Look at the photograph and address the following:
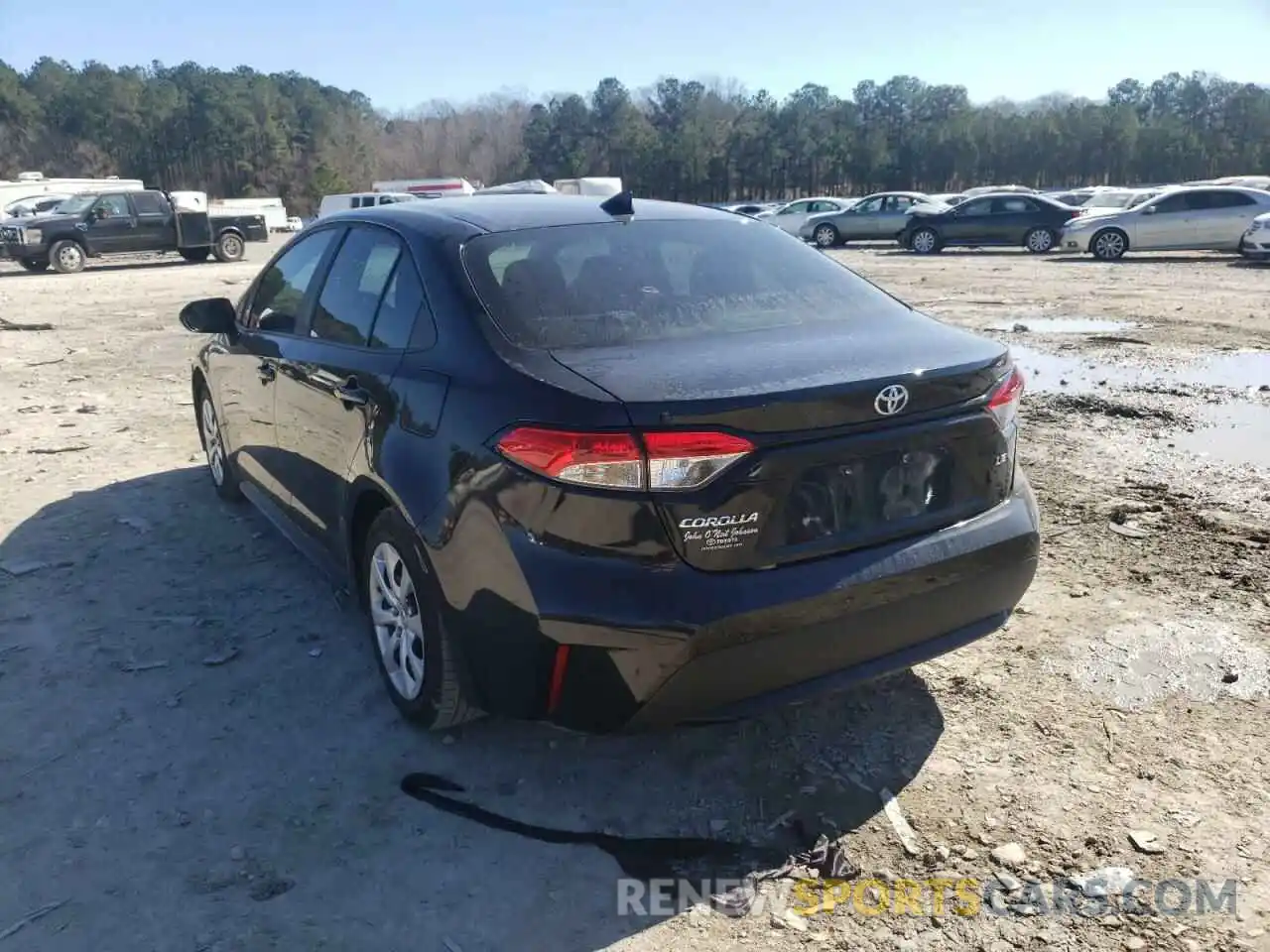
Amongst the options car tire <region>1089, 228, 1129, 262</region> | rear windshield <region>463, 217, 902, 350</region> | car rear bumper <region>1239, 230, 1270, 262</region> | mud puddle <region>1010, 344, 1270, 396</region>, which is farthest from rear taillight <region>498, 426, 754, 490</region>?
car tire <region>1089, 228, 1129, 262</region>

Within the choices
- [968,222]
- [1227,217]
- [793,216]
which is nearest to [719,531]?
[1227,217]

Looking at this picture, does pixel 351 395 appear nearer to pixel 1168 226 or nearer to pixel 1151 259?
pixel 1151 259

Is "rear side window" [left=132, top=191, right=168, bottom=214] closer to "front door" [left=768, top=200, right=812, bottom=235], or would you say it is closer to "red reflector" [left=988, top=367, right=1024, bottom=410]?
"front door" [left=768, top=200, right=812, bottom=235]

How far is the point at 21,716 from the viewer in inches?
141

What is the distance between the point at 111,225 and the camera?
85.7 ft

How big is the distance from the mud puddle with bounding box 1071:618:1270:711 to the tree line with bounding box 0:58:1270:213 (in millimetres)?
77875

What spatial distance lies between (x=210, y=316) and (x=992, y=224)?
24.6 meters

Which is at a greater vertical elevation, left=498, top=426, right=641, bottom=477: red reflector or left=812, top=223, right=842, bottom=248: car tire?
left=812, top=223, right=842, bottom=248: car tire

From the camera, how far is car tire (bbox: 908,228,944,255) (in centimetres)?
2689

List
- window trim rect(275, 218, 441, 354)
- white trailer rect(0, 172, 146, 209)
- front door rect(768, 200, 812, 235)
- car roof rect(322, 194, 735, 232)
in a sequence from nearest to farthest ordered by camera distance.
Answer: window trim rect(275, 218, 441, 354) → car roof rect(322, 194, 735, 232) → front door rect(768, 200, 812, 235) → white trailer rect(0, 172, 146, 209)

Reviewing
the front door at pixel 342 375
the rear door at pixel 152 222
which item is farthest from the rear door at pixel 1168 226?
the rear door at pixel 152 222

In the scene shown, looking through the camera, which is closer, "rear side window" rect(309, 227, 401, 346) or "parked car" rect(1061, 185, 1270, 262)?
"rear side window" rect(309, 227, 401, 346)

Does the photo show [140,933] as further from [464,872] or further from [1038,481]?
[1038,481]

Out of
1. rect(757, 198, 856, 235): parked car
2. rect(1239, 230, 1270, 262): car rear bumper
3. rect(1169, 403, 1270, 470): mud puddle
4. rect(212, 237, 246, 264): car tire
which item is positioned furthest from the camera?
rect(757, 198, 856, 235): parked car
